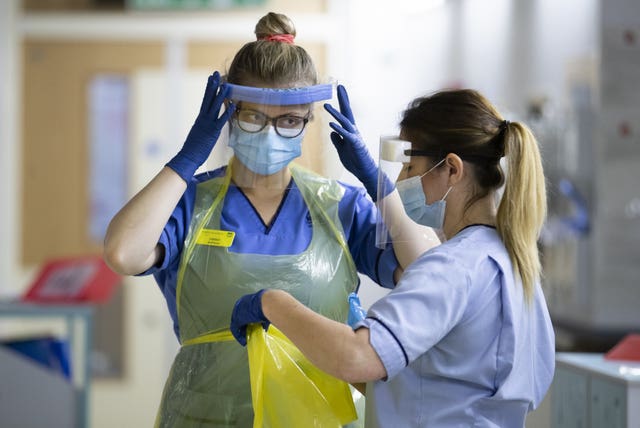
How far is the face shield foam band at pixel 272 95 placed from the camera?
167cm

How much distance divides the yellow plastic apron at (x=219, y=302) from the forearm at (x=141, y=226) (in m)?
0.09

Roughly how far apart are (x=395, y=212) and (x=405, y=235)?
0.07 m

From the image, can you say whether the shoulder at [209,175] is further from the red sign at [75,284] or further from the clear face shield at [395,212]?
the red sign at [75,284]

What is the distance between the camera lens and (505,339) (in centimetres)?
138

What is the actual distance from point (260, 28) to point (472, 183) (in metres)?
0.56

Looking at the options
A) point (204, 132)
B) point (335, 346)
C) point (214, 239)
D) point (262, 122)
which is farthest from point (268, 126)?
point (335, 346)

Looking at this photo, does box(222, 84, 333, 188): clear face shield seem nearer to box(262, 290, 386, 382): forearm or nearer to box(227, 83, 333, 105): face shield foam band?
box(227, 83, 333, 105): face shield foam band

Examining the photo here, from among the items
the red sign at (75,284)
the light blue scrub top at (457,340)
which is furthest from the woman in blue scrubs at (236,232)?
the red sign at (75,284)

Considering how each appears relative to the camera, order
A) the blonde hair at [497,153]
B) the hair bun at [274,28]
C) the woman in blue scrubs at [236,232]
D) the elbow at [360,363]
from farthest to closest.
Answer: the hair bun at [274,28], the woman in blue scrubs at [236,232], the blonde hair at [497,153], the elbow at [360,363]

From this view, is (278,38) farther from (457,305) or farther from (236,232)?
(457,305)

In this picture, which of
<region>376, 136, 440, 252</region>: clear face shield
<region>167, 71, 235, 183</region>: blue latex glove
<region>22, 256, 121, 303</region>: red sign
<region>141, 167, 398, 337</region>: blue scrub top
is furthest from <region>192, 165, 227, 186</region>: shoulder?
<region>22, 256, 121, 303</region>: red sign

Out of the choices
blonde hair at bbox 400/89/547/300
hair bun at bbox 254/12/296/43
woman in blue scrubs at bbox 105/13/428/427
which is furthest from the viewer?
hair bun at bbox 254/12/296/43

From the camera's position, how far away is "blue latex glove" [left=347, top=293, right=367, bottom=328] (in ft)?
5.51

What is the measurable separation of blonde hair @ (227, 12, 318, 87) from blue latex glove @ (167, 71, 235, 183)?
6 centimetres
